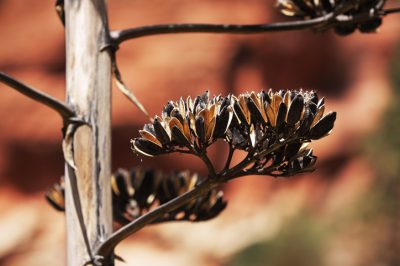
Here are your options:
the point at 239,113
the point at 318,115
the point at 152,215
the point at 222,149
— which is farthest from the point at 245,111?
the point at 222,149

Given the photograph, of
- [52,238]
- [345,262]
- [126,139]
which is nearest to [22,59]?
[126,139]

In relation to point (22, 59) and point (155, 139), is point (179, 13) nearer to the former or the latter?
point (22, 59)

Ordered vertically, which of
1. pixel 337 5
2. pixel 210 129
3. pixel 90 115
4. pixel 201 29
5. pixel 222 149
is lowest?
pixel 210 129

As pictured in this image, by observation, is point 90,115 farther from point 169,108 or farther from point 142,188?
point 142,188

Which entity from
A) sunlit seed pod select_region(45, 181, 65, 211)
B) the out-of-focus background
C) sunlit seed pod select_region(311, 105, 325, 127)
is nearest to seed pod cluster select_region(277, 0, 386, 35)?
sunlit seed pod select_region(311, 105, 325, 127)

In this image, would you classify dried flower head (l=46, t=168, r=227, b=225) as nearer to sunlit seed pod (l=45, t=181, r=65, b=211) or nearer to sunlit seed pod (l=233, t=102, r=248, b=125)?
sunlit seed pod (l=45, t=181, r=65, b=211)

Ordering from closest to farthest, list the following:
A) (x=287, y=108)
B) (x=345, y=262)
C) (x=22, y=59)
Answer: (x=287, y=108)
(x=22, y=59)
(x=345, y=262)
